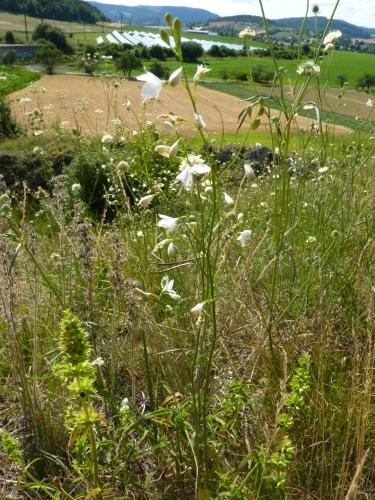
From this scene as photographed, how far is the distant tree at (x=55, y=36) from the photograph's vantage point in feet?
185

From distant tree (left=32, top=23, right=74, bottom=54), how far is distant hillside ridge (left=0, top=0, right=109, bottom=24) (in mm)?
38466

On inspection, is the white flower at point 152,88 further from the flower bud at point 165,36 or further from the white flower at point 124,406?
the white flower at point 124,406

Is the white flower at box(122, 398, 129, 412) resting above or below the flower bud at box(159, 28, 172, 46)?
below

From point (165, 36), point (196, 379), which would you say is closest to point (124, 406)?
point (196, 379)

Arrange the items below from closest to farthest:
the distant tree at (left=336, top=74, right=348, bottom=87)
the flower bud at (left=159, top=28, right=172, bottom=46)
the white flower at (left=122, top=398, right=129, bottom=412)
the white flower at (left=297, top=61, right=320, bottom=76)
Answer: the flower bud at (left=159, top=28, right=172, bottom=46), the white flower at (left=122, top=398, right=129, bottom=412), the white flower at (left=297, top=61, right=320, bottom=76), the distant tree at (left=336, top=74, right=348, bottom=87)

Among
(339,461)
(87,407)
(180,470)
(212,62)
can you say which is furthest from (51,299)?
(212,62)

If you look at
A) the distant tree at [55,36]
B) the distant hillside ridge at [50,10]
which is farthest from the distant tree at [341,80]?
the distant hillside ridge at [50,10]

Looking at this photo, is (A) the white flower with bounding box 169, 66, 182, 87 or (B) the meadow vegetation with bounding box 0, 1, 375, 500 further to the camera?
(B) the meadow vegetation with bounding box 0, 1, 375, 500

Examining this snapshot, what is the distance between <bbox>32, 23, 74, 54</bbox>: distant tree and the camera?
56431mm

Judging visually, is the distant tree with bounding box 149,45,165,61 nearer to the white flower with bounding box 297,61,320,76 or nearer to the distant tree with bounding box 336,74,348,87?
the distant tree with bounding box 336,74,348,87

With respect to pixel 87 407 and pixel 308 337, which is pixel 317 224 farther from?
pixel 87 407

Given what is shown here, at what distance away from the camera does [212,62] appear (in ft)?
177

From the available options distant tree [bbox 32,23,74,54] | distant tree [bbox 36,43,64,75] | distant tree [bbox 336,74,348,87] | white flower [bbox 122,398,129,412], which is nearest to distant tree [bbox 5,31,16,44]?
distant tree [bbox 32,23,74,54]

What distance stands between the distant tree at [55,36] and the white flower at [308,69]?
58.9 m
